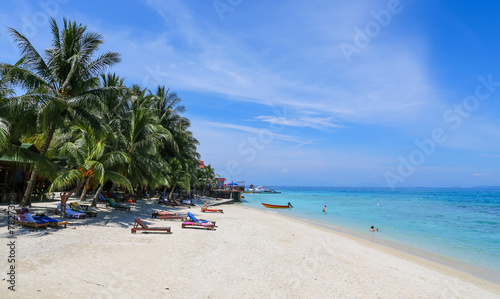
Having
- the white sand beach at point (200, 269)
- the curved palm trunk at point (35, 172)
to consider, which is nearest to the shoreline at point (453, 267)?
the white sand beach at point (200, 269)

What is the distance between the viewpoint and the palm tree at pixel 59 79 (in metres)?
10.3

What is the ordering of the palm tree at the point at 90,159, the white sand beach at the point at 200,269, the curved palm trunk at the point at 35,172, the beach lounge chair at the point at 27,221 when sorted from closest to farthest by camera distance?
the white sand beach at the point at 200,269 < the beach lounge chair at the point at 27,221 < the curved palm trunk at the point at 35,172 < the palm tree at the point at 90,159

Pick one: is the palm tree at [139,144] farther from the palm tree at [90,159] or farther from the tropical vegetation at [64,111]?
the palm tree at [90,159]

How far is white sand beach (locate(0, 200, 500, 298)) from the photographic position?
17.7 feet

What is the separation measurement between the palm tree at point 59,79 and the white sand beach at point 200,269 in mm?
3994

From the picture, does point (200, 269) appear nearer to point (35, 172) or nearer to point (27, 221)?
point (27, 221)

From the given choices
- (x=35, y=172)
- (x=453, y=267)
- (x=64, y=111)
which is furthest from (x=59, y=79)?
(x=453, y=267)

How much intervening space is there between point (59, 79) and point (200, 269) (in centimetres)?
1039

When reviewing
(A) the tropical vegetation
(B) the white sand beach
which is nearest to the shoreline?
(B) the white sand beach

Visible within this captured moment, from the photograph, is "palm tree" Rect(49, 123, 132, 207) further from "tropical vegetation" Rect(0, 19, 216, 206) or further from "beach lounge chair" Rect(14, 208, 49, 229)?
"beach lounge chair" Rect(14, 208, 49, 229)

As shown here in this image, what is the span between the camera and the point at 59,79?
38.9 feet

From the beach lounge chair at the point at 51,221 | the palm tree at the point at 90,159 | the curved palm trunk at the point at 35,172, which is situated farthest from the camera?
the palm tree at the point at 90,159

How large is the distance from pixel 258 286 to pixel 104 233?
6344 mm

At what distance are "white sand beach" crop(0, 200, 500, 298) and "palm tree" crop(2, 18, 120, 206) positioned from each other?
3994mm
